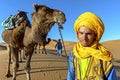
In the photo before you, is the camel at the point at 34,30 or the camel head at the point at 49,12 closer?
the camel head at the point at 49,12

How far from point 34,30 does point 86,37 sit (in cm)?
765

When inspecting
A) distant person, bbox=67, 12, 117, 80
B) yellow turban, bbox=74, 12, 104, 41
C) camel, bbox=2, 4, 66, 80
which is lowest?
distant person, bbox=67, 12, 117, 80

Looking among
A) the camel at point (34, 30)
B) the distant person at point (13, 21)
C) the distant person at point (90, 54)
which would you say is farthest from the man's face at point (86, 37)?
the distant person at point (13, 21)

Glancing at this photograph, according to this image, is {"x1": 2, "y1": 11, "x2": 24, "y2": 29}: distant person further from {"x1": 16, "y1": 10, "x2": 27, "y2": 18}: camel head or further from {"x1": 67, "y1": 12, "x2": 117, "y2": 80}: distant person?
{"x1": 67, "y1": 12, "x2": 117, "y2": 80}: distant person

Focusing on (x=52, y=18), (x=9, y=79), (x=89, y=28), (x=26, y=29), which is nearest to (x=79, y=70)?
(x=89, y=28)

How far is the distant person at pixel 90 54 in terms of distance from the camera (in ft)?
15.4

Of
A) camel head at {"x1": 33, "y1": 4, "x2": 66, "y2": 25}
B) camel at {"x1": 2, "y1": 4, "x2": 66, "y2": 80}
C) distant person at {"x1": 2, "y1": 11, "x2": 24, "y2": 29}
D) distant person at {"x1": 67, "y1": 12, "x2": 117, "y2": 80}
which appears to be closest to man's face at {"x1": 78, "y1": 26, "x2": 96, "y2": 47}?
distant person at {"x1": 67, "y1": 12, "x2": 117, "y2": 80}

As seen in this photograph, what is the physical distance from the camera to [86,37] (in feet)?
15.9

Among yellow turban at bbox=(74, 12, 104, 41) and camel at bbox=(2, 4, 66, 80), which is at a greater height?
camel at bbox=(2, 4, 66, 80)

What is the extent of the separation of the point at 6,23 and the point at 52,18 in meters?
3.89

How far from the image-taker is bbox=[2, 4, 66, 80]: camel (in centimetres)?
1149

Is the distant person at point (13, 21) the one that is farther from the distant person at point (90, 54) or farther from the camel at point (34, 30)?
the distant person at point (90, 54)

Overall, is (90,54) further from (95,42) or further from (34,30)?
(34,30)

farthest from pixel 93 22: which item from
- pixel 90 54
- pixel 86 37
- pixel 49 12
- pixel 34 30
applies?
pixel 34 30
